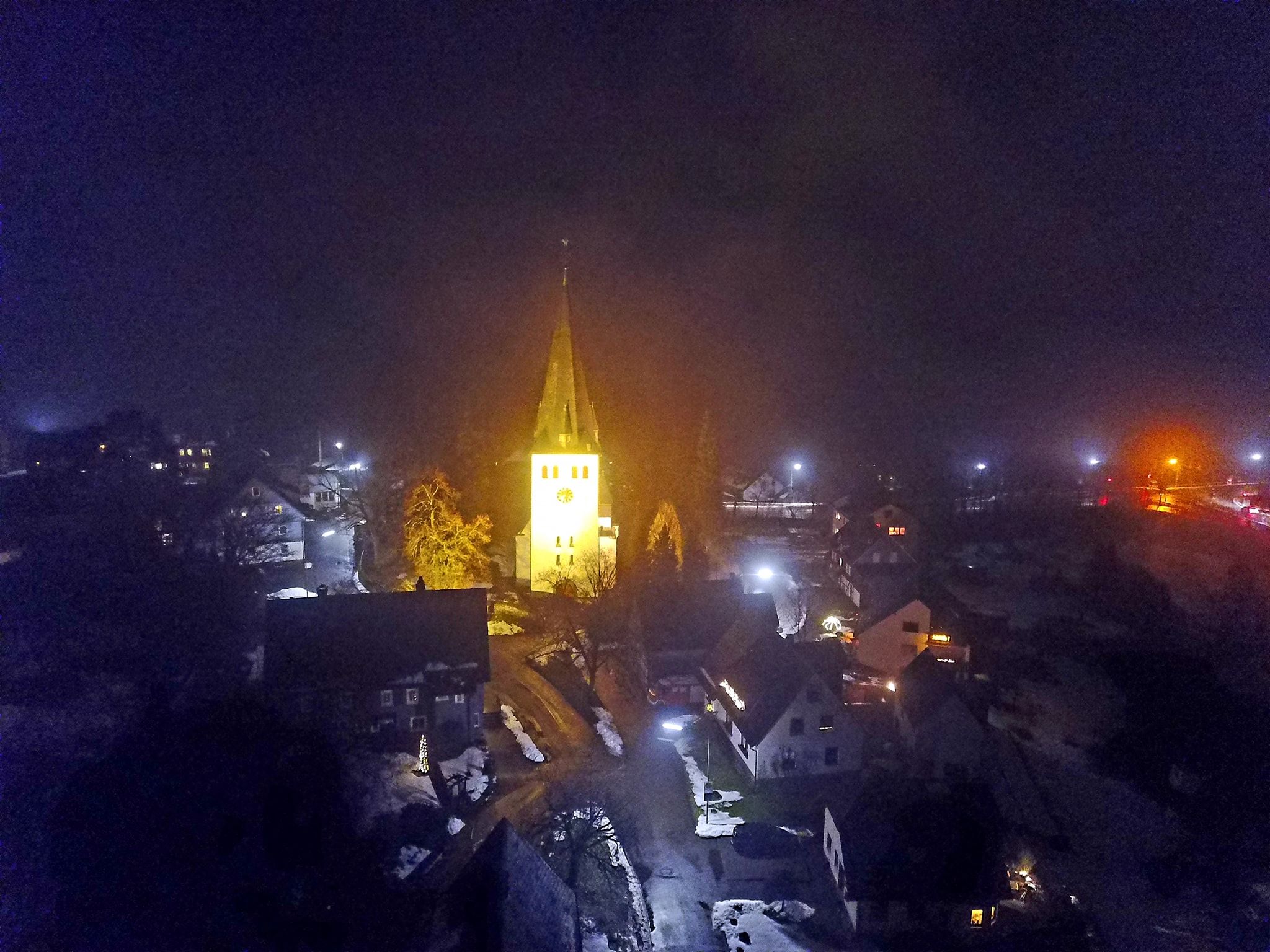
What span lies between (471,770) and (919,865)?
1474cm

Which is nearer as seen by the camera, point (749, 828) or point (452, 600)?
point (749, 828)

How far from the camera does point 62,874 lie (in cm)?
1659

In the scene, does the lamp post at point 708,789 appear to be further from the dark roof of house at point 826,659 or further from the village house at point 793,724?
the dark roof of house at point 826,659

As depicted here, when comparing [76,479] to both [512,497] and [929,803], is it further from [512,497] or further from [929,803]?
[929,803]

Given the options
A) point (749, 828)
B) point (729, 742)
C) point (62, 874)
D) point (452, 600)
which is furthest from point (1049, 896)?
point (62, 874)

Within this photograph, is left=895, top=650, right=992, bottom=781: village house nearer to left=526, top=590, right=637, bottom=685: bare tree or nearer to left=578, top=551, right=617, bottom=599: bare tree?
left=526, top=590, right=637, bottom=685: bare tree

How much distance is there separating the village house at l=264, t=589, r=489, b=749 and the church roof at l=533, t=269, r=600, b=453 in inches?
542

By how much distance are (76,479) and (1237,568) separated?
7945 centimetres

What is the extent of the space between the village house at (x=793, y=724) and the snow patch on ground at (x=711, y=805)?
165 centimetres

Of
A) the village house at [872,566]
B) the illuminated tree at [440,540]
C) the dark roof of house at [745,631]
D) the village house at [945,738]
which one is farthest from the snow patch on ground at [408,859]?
the village house at [872,566]

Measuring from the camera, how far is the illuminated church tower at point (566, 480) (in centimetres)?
3688

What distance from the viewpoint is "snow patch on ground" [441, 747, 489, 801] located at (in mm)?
22141

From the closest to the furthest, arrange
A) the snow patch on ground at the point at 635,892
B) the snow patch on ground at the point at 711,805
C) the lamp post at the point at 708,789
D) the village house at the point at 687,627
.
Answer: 1. the snow patch on ground at the point at 635,892
2. the snow patch on ground at the point at 711,805
3. the lamp post at the point at 708,789
4. the village house at the point at 687,627

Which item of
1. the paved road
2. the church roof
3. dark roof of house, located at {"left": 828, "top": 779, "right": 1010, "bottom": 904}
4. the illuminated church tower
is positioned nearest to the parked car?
dark roof of house, located at {"left": 828, "top": 779, "right": 1010, "bottom": 904}
